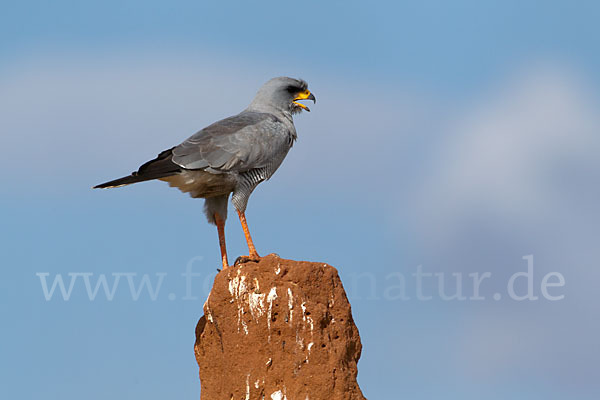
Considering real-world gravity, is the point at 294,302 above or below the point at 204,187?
below

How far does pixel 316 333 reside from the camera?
9.52 m

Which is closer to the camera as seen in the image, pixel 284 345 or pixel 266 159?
pixel 284 345

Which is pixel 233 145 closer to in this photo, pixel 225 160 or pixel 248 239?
pixel 225 160

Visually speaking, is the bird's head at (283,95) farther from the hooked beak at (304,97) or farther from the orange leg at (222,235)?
the orange leg at (222,235)

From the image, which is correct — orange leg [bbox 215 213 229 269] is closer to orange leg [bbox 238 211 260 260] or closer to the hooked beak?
orange leg [bbox 238 211 260 260]

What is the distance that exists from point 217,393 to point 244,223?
2448 millimetres

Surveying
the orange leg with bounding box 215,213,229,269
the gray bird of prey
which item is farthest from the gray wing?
the orange leg with bounding box 215,213,229,269

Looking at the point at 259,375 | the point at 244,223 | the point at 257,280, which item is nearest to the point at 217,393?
the point at 259,375

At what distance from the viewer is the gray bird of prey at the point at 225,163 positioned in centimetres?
1127

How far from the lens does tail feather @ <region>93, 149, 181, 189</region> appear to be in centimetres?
1115

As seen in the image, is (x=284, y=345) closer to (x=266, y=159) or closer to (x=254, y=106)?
(x=266, y=159)

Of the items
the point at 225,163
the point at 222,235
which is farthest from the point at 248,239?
the point at 225,163

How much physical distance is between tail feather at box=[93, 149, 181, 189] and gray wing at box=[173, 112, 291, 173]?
0.35ft

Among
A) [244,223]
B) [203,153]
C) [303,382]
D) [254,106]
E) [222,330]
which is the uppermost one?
[254,106]
